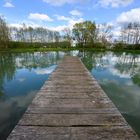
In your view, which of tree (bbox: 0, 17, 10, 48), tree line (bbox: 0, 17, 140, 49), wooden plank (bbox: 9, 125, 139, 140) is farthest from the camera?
tree line (bbox: 0, 17, 140, 49)

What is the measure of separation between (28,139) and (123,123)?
1.40 meters

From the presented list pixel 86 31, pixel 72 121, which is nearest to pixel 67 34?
pixel 86 31

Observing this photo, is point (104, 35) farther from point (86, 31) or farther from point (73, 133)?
point (73, 133)

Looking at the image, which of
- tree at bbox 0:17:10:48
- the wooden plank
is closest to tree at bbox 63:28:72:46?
tree at bbox 0:17:10:48

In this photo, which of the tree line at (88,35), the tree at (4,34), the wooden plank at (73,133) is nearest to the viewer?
the wooden plank at (73,133)

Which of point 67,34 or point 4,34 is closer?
point 4,34

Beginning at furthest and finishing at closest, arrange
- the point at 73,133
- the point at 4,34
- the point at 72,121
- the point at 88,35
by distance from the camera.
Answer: the point at 88,35 → the point at 4,34 → the point at 72,121 → the point at 73,133

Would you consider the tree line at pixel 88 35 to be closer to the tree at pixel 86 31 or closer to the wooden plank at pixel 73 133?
the tree at pixel 86 31

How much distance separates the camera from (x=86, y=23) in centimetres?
5025

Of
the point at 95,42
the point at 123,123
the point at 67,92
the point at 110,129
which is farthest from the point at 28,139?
the point at 95,42

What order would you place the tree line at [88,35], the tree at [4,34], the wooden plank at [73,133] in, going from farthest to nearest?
the tree line at [88,35] < the tree at [4,34] < the wooden plank at [73,133]

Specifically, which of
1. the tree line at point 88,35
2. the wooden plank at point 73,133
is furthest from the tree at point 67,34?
the wooden plank at point 73,133

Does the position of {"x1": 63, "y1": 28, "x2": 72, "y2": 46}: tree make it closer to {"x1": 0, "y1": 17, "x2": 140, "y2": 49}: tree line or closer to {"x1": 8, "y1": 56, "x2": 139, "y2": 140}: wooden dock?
{"x1": 0, "y1": 17, "x2": 140, "y2": 49}: tree line

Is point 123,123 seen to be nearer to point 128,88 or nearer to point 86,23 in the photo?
point 128,88
